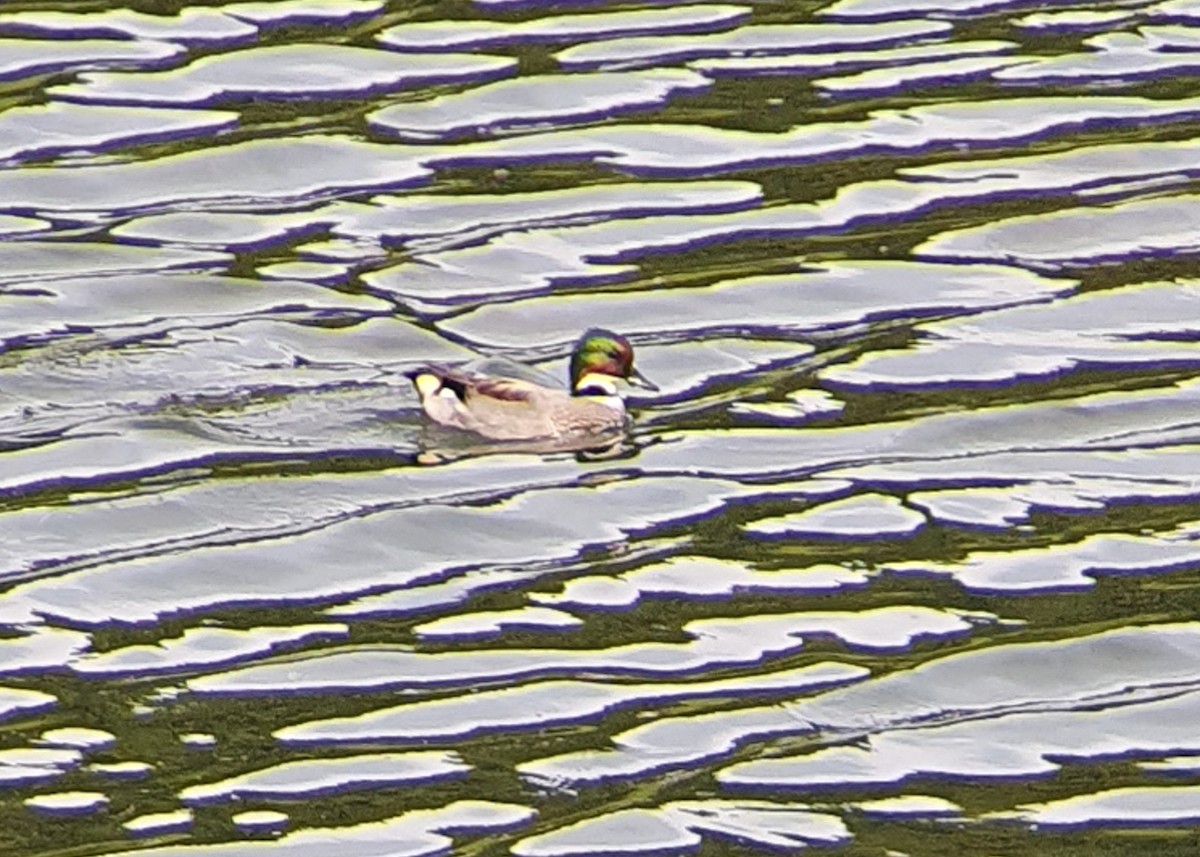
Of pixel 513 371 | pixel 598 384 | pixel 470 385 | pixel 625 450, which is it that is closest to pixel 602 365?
pixel 598 384

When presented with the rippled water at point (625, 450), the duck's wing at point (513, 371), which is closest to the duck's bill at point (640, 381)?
the rippled water at point (625, 450)

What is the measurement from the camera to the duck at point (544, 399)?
13.3 meters

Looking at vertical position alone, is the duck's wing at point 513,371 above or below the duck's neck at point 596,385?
below

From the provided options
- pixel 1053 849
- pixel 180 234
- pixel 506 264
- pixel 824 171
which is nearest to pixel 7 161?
pixel 180 234

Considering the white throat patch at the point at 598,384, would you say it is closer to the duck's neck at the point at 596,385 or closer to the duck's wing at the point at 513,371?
the duck's neck at the point at 596,385

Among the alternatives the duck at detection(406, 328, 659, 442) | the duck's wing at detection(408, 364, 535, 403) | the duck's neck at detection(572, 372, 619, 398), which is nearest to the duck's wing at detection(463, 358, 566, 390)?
the duck at detection(406, 328, 659, 442)

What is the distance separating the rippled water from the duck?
18 centimetres

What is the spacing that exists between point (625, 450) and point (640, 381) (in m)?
0.63

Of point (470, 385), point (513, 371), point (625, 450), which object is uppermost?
point (470, 385)

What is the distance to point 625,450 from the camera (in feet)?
43.7

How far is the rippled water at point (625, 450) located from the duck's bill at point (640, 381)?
117 mm

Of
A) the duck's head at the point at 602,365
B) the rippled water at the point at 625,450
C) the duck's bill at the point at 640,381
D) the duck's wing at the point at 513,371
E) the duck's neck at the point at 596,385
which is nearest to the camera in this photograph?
the rippled water at the point at 625,450

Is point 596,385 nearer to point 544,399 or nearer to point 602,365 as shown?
point 602,365

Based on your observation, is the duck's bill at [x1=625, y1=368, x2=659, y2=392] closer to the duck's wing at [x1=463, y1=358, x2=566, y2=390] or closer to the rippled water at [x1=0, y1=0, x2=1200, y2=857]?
the rippled water at [x1=0, y1=0, x2=1200, y2=857]
